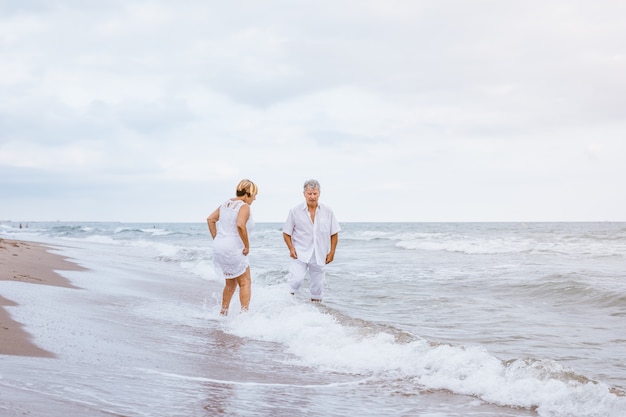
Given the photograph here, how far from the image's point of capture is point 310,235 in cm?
760

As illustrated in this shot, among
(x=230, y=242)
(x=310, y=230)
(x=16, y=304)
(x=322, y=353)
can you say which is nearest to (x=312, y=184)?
(x=310, y=230)

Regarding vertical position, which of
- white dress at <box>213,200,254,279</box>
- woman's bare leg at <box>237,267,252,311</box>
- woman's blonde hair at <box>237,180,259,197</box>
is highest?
woman's blonde hair at <box>237,180,259,197</box>

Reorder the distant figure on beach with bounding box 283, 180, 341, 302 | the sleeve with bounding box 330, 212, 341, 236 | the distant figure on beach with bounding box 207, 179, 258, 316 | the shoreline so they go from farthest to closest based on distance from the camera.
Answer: the sleeve with bounding box 330, 212, 341, 236 < the distant figure on beach with bounding box 283, 180, 341, 302 < the distant figure on beach with bounding box 207, 179, 258, 316 < the shoreline

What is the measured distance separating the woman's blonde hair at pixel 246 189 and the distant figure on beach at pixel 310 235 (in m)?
0.71

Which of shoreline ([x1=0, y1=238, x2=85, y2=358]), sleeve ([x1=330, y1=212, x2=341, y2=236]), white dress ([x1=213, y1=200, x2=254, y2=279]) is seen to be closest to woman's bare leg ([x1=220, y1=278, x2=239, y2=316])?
white dress ([x1=213, y1=200, x2=254, y2=279])

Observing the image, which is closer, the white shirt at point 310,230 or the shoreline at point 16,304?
the shoreline at point 16,304

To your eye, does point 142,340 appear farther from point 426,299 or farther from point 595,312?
point 595,312

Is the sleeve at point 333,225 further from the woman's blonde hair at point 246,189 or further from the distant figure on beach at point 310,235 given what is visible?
the woman's blonde hair at point 246,189

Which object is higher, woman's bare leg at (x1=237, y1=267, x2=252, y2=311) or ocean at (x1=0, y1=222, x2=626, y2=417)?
woman's bare leg at (x1=237, y1=267, x2=252, y2=311)

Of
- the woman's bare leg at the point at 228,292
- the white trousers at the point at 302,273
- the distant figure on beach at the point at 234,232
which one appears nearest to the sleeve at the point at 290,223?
the white trousers at the point at 302,273

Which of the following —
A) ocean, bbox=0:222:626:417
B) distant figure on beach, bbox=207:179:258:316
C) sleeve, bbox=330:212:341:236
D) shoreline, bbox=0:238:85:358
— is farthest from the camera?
sleeve, bbox=330:212:341:236

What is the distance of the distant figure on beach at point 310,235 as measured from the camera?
7574 millimetres

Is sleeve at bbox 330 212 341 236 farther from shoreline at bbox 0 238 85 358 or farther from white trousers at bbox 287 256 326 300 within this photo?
shoreline at bbox 0 238 85 358

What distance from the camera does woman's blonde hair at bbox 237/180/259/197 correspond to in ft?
23.2
